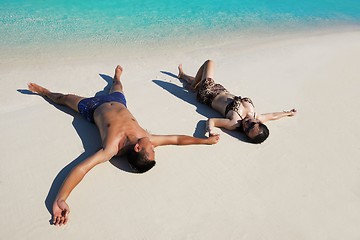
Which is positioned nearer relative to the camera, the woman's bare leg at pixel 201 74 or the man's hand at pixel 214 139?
the man's hand at pixel 214 139

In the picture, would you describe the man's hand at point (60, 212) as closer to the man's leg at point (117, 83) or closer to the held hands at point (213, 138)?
the held hands at point (213, 138)

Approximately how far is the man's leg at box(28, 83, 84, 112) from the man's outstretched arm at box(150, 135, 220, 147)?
49.1 inches

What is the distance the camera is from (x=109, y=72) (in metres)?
6.31

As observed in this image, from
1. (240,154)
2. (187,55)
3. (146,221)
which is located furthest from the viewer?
(187,55)

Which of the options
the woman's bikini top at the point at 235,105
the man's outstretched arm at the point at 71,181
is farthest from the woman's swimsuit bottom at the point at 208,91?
the man's outstretched arm at the point at 71,181

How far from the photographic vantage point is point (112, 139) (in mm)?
4082

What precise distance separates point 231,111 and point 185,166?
118cm

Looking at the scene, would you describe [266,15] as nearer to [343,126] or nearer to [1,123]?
[343,126]

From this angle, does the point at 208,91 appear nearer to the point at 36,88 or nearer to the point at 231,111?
the point at 231,111

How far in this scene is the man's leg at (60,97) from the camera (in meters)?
4.87

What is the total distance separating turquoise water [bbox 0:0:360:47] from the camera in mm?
8023

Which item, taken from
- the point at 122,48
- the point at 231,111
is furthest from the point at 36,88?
the point at 231,111

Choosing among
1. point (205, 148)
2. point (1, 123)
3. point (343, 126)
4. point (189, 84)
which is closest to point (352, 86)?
point (343, 126)

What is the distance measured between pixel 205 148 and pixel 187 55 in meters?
3.38
